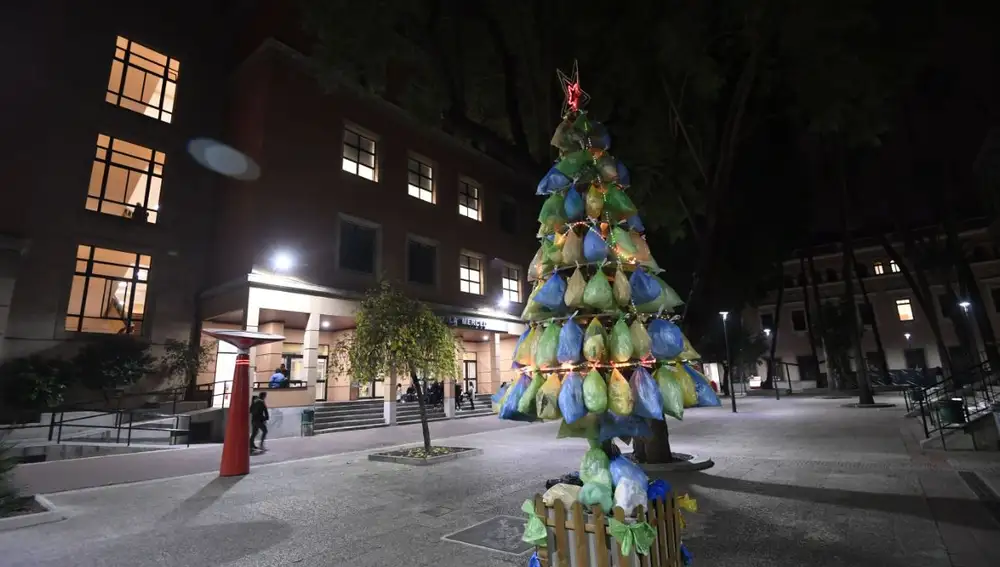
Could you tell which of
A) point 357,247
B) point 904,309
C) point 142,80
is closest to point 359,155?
point 357,247

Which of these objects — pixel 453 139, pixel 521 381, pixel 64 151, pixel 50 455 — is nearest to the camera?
pixel 521 381

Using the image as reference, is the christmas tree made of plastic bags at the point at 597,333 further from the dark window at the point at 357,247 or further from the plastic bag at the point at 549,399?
the dark window at the point at 357,247

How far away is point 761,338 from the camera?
4166 centimetres

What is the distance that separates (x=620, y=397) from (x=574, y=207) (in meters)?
1.64

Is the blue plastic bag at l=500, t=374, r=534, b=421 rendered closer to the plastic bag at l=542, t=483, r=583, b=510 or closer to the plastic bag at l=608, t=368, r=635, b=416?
the plastic bag at l=542, t=483, r=583, b=510

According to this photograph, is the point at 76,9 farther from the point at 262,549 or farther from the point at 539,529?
the point at 539,529

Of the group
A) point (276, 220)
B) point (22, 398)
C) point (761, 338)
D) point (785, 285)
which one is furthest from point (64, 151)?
point (785, 285)

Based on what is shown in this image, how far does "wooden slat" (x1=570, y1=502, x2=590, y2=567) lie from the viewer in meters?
3.11

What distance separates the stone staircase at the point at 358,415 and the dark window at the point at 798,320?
39290 mm

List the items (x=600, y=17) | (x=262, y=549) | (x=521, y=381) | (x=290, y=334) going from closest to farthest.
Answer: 1. (x=521, y=381)
2. (x=262, y=549)
3. (x=600, y=17)
4. (x=290, y=334)

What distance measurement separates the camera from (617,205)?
4117mm

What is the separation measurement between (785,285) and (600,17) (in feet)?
164

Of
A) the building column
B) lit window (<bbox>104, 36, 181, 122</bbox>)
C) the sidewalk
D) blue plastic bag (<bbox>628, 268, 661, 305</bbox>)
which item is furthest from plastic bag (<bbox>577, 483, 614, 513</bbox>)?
lit window (<bbox>104, 36, 181, 122</bbox>)

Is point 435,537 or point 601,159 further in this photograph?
point 435,537
